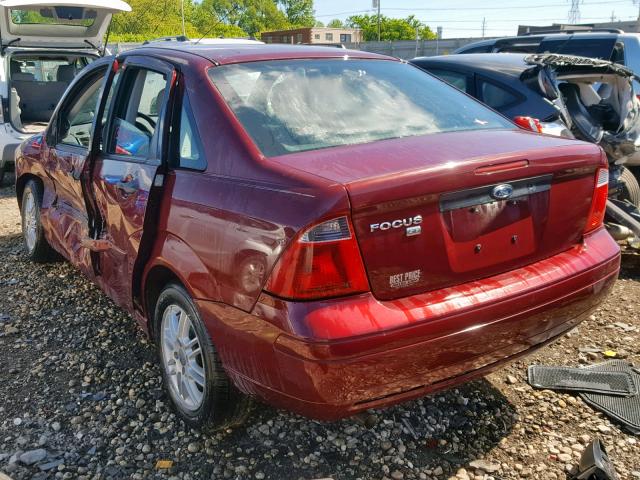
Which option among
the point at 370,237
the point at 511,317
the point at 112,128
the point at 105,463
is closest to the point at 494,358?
the point at 511,317

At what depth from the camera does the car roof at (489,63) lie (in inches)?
216

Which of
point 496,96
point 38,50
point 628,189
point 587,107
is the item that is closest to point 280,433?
point 496,96

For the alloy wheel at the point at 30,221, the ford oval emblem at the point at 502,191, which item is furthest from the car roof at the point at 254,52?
the alloy wheel at the point at 30,221

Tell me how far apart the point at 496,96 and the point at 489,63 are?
45 centimetres

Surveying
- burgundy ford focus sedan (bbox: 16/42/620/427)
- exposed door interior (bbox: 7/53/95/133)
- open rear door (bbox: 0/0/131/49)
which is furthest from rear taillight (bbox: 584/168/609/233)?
exposed door interior (bbox: 7/53/95/133)

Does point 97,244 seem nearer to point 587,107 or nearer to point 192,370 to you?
point 192,370

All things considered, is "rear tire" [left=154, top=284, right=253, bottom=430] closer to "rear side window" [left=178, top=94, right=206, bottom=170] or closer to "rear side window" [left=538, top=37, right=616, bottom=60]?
"rear side window" [left=178, top=94, right=206, bottom=170]

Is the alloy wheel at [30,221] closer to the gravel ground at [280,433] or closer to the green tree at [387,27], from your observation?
the gravel ground at [280,433]

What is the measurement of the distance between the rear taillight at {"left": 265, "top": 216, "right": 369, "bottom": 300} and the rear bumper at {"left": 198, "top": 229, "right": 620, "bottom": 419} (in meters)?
0.05

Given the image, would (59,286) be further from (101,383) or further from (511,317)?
(511,317)

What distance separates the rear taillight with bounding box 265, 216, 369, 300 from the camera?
210 centimetres

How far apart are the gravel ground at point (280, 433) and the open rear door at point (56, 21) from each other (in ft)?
18.0

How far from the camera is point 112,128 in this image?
3.47 metres

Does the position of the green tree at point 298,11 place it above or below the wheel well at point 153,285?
above
